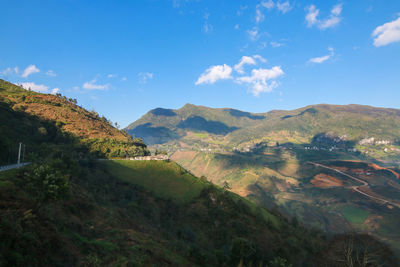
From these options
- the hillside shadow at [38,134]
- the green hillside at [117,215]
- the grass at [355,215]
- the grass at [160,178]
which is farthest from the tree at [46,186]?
the grass at [355,215]

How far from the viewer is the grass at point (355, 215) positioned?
17880cm

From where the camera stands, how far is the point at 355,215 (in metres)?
188

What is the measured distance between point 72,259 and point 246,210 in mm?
71000

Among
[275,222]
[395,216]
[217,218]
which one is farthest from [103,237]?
[395,216]

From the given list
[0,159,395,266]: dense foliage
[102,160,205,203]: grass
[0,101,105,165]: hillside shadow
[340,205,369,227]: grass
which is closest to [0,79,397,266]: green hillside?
[0,159,395,266]: dense foliage

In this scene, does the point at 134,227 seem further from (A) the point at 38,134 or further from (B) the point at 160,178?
(A) the point at 38,134

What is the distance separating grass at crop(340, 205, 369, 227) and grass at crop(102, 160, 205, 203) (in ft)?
522

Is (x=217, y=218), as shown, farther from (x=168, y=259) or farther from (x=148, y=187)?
(x=168, y=259)

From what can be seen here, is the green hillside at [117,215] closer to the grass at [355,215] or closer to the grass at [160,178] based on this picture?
the grass at [160,178]

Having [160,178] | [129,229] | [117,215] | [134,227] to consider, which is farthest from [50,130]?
[129,229]

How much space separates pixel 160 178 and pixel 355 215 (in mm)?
183918

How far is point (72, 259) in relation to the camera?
19.6 metres

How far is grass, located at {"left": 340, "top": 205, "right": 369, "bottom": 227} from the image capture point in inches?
7039

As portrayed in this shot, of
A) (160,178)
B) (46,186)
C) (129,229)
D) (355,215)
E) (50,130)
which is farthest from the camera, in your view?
(355,215)
